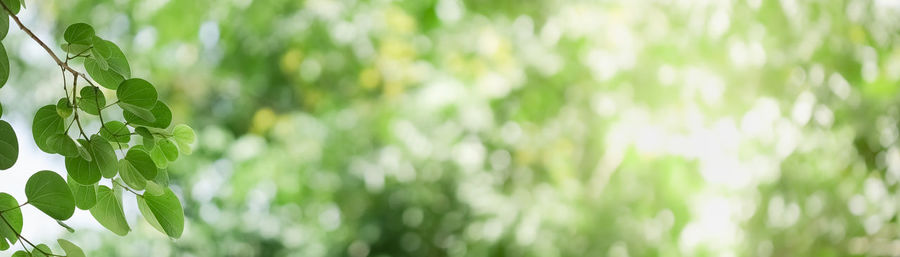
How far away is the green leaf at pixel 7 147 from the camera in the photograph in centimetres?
32

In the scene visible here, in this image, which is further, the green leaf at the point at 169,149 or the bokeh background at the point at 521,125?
the bokeh background at the point at 521,125

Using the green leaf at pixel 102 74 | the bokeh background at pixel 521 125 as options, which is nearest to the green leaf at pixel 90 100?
the green leaf at pixel 102 74

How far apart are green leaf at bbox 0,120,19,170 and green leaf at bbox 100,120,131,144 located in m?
0.06

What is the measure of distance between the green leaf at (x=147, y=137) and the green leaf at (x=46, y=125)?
3 centimetres

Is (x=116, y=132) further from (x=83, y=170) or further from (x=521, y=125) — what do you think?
(x=521, y=125)

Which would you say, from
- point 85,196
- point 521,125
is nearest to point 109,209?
point 85,196

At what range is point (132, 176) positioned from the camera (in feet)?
1.23

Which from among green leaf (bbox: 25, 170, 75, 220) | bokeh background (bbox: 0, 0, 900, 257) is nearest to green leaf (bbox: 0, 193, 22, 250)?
green leaf (bbox: 25, 170, 75, 220)

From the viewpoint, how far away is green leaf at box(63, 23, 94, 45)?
367 mm

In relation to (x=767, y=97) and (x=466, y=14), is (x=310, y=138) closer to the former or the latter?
(x=466, y=14)

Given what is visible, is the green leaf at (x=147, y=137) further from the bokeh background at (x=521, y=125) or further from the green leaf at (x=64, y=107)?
the bokeh background at (x=521, y=125)

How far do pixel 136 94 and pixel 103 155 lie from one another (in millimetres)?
25

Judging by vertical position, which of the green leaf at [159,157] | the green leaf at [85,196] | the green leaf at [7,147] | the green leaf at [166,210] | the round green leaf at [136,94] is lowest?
the green leaf at [7,147]

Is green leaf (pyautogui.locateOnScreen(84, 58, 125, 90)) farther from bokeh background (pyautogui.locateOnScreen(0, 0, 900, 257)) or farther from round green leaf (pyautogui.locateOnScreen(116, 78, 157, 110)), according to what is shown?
bokeh background (pyautogui.locateOnScreen(0, 0, 900, 257))
